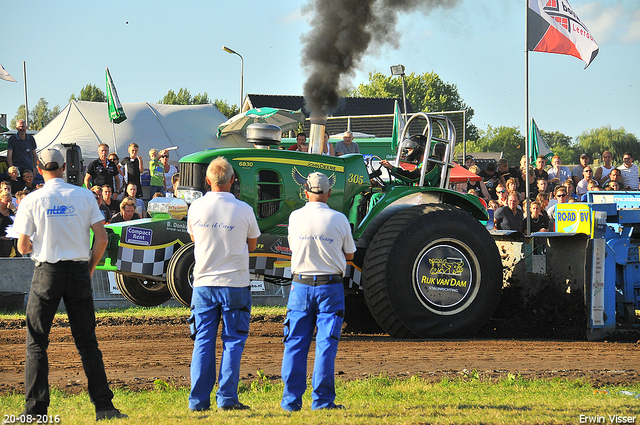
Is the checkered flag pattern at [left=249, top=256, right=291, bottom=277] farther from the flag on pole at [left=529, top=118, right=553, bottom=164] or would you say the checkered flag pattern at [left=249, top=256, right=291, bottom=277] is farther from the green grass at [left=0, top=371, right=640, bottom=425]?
the flag on pole at [left=529, top=118, right=553, bottom=164]

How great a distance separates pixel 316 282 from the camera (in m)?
5.11

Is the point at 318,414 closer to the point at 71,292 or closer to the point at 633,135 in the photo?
the point at 71,292

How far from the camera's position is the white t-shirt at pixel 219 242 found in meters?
4.99

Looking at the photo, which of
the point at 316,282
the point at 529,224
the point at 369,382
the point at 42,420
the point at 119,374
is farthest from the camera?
the point at 529,224

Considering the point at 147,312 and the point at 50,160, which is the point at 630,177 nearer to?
the point at 147,312

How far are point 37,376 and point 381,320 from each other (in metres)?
4.16

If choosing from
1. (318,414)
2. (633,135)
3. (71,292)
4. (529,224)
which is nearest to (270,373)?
(318,414)

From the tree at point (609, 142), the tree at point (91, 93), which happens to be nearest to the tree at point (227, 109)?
the tree at point (91, 93)

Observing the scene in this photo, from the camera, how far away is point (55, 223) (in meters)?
4.70

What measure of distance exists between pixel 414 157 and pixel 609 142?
10981 cm

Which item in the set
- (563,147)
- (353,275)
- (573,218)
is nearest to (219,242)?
(353,275)

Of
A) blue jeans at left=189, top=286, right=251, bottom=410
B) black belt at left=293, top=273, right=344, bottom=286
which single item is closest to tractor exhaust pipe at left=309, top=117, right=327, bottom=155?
black belt at left=293, top=273, right=344, bottom=286

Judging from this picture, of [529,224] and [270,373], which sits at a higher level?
[529,224]

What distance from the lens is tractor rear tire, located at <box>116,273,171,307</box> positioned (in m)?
8.70
